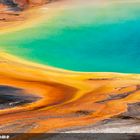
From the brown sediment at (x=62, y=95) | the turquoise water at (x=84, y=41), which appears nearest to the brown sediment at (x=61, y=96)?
the brown sediment at (x=62, y=95)

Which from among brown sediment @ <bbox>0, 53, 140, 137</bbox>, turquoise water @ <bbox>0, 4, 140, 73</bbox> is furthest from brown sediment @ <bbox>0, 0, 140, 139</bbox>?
turquoise water @ <bbox>0, 4, 140, 73</bbox>

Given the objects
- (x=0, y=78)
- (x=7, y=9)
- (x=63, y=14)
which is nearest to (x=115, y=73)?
(x=0, y=78)

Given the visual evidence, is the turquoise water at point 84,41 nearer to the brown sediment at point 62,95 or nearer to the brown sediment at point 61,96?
the brown sediment at point 61,96

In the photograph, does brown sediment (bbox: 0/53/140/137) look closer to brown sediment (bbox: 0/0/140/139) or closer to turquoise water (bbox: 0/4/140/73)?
brown sediment (bbox: 0/0/140/139)

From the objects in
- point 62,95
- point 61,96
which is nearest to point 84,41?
point 62,95

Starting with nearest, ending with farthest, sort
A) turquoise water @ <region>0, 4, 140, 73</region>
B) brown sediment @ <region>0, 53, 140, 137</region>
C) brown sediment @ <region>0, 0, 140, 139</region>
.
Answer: brown sediment @ <region>0, 0, 140, 139</region> → brown sediment @ <region>0, 53, 140, 137</region> → turquoise water @ <region>0, 4, 140, 73</region>

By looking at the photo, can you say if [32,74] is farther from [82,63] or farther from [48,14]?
[48,14]
